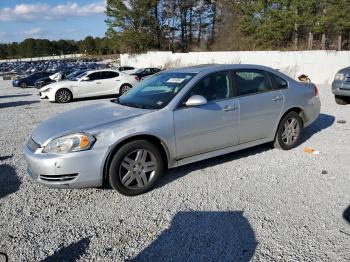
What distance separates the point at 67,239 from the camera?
3.31m

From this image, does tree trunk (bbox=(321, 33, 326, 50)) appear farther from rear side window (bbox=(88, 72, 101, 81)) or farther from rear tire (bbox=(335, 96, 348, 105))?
rear side window (bbox=(88, 72, 101, 81))

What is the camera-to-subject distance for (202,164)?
5.16 meters

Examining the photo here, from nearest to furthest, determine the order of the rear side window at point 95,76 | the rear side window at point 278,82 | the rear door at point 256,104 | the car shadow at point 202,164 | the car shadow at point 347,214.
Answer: the car shadow at point 347,214
the car shadow at point 202,164
the rear door at point 256,104
the rear side window at point 278,82
the rear side window at point 95,76

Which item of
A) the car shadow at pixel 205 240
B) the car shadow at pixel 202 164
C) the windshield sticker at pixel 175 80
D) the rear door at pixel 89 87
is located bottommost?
the car shadow at pixel 205 240

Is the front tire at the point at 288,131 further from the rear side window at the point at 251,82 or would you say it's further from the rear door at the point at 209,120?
the rear door at the point at 209,120

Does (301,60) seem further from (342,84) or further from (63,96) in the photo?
(63,96)

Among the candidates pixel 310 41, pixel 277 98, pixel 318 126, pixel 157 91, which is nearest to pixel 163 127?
pixel 157 91

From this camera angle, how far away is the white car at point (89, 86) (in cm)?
1424

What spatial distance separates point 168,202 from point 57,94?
11.6 metres

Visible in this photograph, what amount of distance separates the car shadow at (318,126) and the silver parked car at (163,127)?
39.1 inches

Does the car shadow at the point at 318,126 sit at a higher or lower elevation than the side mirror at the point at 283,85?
lower

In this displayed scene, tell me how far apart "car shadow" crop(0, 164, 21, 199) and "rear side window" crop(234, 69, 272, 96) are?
3.45 metres

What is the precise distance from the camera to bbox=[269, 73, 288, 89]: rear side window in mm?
5449

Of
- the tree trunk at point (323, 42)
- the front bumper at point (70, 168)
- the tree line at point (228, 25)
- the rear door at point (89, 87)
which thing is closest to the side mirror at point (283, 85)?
the front bumper at point (70, 168)
